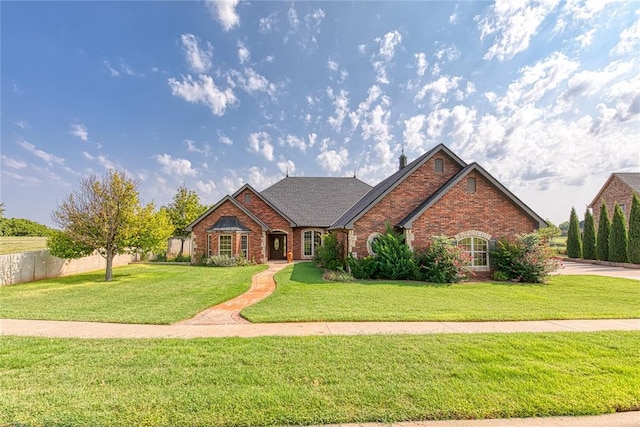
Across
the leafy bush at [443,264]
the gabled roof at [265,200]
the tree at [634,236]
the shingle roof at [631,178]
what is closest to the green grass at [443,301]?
the leafy bush at [443,264]

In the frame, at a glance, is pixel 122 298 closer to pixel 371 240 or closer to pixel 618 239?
pixel 371 240

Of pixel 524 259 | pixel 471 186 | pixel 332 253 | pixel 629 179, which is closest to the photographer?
pixel 524 259

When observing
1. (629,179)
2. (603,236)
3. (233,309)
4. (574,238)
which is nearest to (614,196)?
(629,179)

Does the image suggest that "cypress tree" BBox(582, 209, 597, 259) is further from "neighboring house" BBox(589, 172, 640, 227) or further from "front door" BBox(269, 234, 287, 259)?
"front door" BBox(269, 234, 287, 259)

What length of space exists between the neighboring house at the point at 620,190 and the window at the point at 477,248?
19.5 meters

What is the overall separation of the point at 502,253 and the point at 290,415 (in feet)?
46.4

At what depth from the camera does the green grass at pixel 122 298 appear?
748 centimetres

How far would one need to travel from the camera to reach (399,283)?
40.4 feet

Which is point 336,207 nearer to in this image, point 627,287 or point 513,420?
point 627,287

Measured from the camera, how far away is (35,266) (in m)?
14.5

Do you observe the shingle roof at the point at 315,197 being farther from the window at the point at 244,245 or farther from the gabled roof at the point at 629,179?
the gabled roof at the point at 629,179

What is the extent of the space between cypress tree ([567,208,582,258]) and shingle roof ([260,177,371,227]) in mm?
19150

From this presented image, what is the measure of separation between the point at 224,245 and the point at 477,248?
16237 mm

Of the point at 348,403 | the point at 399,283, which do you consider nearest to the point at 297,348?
the point at 348,403
